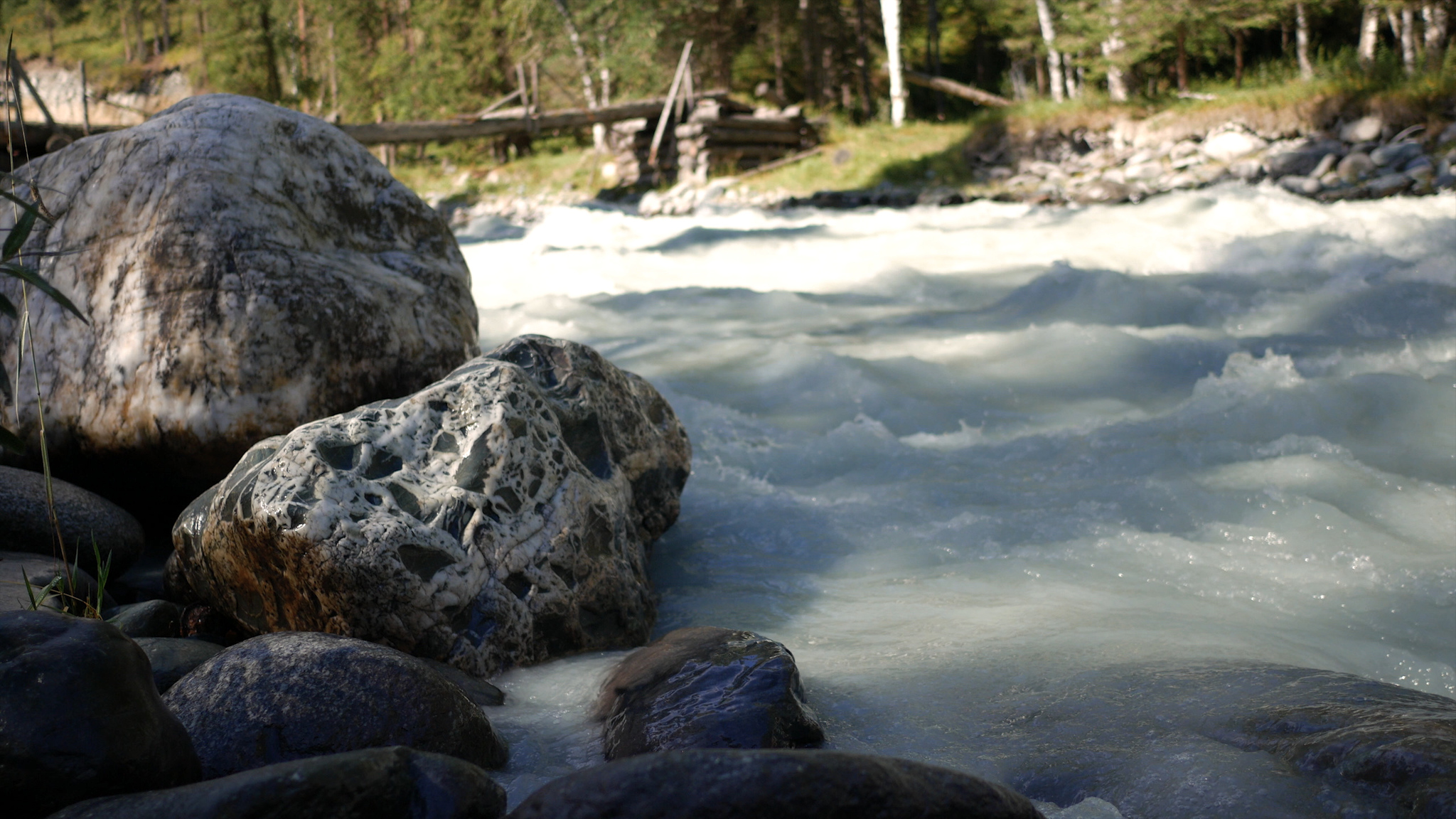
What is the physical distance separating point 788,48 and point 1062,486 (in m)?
25.6

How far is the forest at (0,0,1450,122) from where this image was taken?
55.5 feet

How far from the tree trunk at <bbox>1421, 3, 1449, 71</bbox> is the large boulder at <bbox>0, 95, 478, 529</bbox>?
1574 cm

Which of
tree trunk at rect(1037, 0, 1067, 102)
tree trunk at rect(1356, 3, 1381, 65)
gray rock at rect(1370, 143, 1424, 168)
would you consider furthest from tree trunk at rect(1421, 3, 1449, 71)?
tree trunk at rect(1037, 0, 1067, 102)

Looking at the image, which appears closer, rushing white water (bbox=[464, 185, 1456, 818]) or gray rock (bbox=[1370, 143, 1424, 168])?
rushing white water (bbox=[464, 185, 1456, 818])

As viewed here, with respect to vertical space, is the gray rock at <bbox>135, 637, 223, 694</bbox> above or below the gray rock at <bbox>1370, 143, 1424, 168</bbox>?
below

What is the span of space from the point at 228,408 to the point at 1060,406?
3.89 meters

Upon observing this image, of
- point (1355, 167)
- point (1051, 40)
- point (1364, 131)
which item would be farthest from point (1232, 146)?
point (1051, 40)

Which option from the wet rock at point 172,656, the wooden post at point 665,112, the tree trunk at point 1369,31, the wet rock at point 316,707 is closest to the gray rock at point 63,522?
the wet rock at point 172,656

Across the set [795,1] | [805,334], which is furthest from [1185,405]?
[795,1]

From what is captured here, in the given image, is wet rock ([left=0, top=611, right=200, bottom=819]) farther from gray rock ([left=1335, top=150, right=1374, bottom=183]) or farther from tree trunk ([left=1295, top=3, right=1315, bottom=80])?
tree trunk ([left=1295, top=3, right=1315, bottom=80])

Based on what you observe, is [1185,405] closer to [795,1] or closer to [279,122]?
[279,122]

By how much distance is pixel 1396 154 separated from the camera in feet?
39.5

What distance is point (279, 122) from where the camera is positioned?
377 centimetres

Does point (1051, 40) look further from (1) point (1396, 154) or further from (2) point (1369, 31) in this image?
(1) point (1396, 154)
